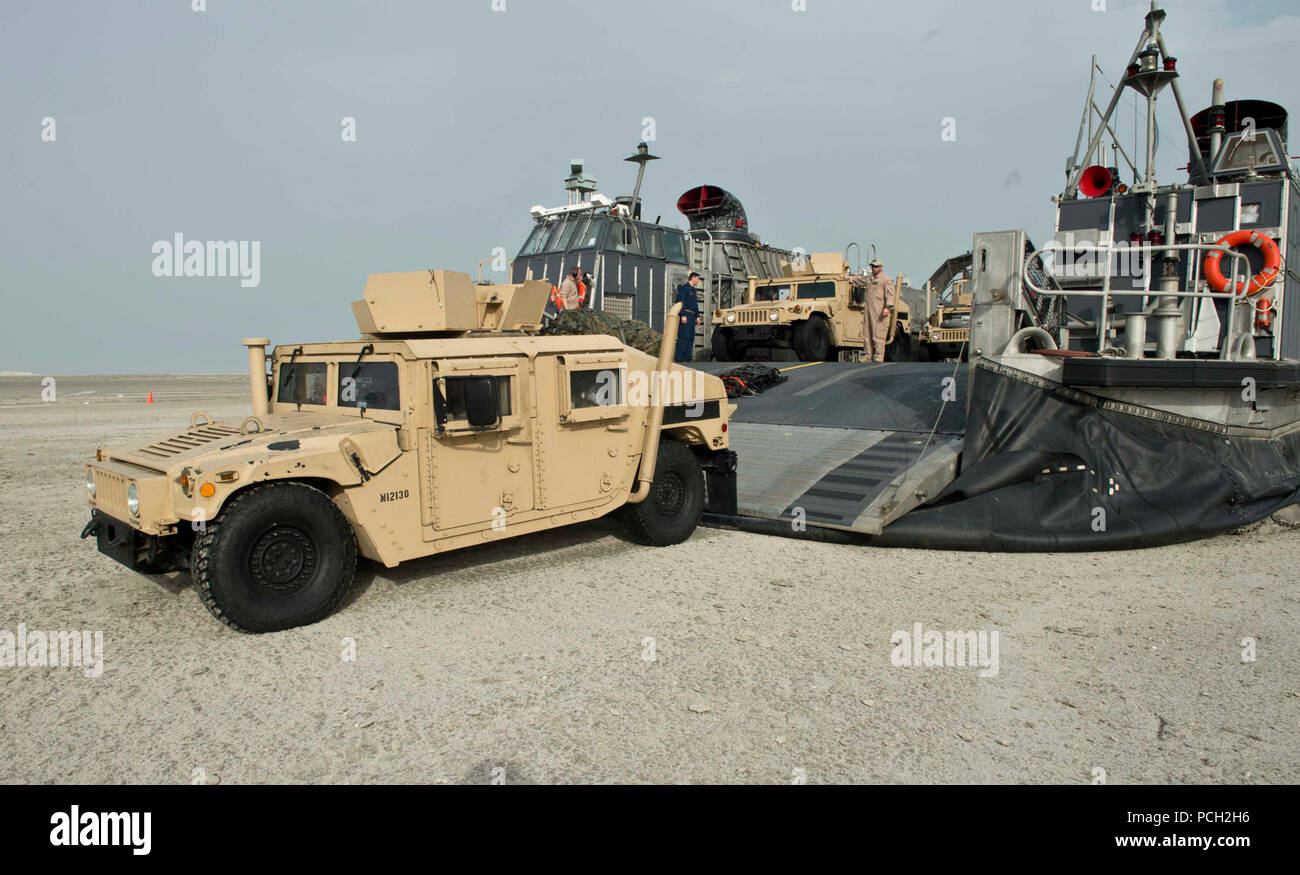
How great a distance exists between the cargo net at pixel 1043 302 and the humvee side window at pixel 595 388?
14.1 ft

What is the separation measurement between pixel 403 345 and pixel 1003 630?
4.02 meters

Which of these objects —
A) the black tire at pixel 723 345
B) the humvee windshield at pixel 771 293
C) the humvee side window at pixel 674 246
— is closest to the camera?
the black tire at pixel 723 345

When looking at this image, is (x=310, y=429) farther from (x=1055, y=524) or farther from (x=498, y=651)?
(x=1055, y=524)

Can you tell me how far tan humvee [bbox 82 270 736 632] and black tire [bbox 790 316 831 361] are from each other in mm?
10671

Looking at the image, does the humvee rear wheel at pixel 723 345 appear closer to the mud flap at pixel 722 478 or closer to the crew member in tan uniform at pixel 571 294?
the crew member in tan uniform at pixel 571 294

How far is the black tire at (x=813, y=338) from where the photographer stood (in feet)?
57.4

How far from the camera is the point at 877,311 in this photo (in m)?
16.0

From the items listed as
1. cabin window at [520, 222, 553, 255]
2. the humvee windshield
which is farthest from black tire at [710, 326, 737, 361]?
cabin window at [520, 222, 553, 255]

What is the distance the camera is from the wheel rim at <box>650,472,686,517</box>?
271 inches

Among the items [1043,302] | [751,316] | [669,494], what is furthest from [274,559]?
[751,316]

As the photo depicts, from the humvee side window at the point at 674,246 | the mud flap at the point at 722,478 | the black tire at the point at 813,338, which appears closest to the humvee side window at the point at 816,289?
the black tire at the point at 813,338

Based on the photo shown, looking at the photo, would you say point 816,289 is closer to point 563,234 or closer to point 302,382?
point 563,234

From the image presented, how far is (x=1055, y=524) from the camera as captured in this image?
6703 millimetres
